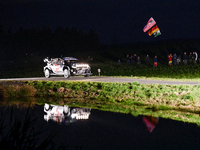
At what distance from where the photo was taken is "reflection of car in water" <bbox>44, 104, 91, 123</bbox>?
1519 cm

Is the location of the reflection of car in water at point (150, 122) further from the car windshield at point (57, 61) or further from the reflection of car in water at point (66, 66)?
the car windshield at point (57, 61)

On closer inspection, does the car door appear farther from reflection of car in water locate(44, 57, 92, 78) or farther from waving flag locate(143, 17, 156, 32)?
waving flag locate(143, 17, 156, 32)

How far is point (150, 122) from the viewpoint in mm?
13875

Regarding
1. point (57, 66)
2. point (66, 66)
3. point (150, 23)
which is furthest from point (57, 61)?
point (150, 23)

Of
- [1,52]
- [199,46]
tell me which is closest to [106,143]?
[199,46]

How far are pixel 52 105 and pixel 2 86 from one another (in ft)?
24.0

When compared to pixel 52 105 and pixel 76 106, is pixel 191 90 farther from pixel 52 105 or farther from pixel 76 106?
pixel 52 105

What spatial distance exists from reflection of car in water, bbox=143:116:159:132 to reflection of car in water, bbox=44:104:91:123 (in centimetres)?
Result: 297

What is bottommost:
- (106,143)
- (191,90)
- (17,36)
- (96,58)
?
(106,143)

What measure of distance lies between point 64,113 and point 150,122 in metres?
5.15

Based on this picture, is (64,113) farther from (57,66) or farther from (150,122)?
(57,66)

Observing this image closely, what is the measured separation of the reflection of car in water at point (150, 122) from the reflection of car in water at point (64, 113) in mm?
2971

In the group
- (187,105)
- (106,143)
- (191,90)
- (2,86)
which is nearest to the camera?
(106,143)

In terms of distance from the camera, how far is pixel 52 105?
20.3 m
